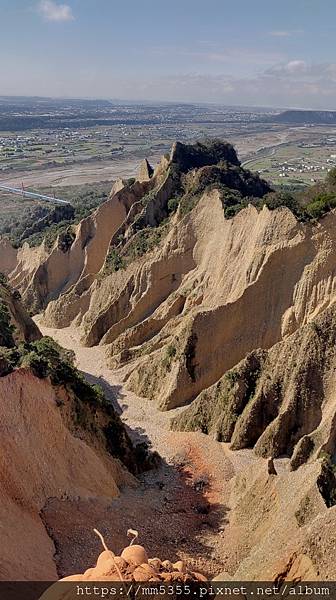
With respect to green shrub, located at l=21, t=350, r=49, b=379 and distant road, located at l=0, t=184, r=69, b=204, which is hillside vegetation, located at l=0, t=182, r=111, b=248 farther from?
green shrub, located at l=21, t=350, r=49, b=379

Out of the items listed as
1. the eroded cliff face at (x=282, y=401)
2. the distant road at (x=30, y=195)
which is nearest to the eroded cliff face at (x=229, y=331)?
the eroded cliff face at (x=282, y=401)

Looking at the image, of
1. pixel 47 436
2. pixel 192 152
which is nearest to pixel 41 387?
pixel 47 436

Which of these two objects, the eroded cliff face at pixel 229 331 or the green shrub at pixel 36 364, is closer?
the eroded cliff face at pixel 229 331

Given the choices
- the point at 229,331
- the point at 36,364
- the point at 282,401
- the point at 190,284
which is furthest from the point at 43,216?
the point at 36,364

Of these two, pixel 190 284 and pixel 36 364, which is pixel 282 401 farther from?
pixel 190 284

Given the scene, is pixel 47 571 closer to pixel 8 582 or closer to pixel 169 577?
pixel 8 582

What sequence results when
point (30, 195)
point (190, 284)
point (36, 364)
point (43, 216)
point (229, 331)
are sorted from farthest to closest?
point (30, 195), point (43, 216), point (190, 284), point (229, 331), point (36, 364)

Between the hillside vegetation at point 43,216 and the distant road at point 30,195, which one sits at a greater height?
the distant road at point 30,195

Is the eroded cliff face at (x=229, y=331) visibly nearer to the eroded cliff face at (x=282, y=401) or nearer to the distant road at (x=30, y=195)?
the eroded cliff face at (x=282, y=401)

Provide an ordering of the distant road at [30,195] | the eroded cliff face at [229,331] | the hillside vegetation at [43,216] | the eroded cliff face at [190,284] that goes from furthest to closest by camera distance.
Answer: the distant road at [30,195] < the hillside vegetation at [43,216] < the eroded cliff face at [190,284] < the eroded cliff face at [229,331]

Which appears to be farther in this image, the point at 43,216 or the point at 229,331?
the point at 43,216

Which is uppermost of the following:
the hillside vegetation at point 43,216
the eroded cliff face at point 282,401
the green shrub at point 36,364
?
the hillside vegetation at point 43,216
